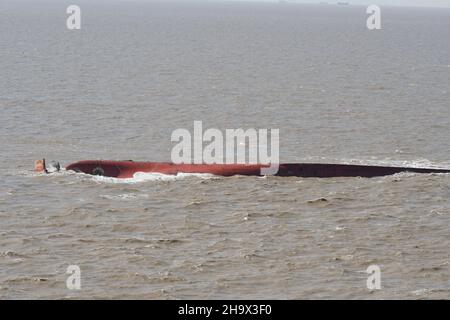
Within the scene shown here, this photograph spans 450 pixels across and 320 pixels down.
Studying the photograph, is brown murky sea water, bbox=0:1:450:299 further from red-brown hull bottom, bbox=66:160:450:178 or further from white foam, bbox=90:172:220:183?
red-brown hull bottom, bbox=66:160:450:178

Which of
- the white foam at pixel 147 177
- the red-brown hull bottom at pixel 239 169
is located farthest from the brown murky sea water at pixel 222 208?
the red-brown hull bottom at pixel 239 169

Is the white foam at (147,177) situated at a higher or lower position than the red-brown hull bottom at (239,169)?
lower

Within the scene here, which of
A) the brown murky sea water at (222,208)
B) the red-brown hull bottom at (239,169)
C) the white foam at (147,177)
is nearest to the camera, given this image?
the brown murky sea water at (222,208)

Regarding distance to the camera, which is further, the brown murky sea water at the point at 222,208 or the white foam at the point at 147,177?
the white foam at the point at 147,177

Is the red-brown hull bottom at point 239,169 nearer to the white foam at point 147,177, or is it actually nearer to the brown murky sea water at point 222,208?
the white foam at point 147,177

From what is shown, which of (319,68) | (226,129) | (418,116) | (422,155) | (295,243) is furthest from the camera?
(319,68)

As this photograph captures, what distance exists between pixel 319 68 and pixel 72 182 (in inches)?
4185

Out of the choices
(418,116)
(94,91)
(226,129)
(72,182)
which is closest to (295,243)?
(72,182)

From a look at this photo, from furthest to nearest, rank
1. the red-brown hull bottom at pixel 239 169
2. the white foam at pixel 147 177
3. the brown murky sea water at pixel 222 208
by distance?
the red-brown hull bottom at pixel 239 169, the white foam at pixel 147 177, the brown murky sea water at pixel 222 208

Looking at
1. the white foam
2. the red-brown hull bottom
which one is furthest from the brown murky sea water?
the red-brown hull bottom

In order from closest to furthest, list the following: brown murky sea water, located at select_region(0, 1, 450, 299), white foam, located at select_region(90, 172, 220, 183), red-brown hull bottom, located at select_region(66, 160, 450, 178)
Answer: brown murky sea water, located at select_region(0, 1, 450, 299)
white foam, located at select_region(90, 172, 220, 183)
red-brown hull bottom, located at select_region(66, 160, 450, 178)

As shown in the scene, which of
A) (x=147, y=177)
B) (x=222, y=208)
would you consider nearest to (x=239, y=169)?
(x=147, y=177)

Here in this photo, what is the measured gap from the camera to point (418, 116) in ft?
321

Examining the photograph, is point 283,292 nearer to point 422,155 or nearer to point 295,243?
point 295,243
